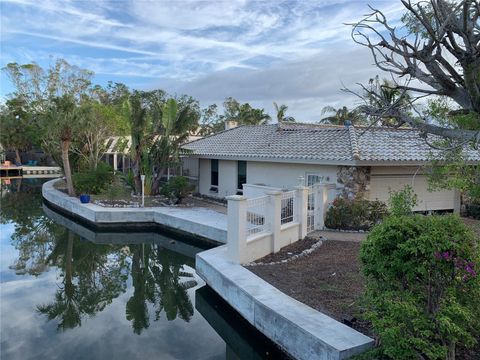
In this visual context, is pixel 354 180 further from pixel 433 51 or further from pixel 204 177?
pixel 204 177

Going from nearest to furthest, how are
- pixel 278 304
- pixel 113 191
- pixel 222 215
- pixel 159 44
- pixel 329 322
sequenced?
pixel 329 322, pixel 278 304, pixel 222 215, pixel 113 191, pixel 159 44

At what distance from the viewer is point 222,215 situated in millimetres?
16938

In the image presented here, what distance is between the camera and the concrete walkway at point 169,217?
1448 cm

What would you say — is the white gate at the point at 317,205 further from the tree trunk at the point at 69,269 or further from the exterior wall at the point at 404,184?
the tree trunk at the point at 69,269

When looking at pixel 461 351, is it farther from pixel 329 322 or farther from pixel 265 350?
pixel 265 350

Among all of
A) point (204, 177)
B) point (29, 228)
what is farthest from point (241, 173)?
point (29, 228)

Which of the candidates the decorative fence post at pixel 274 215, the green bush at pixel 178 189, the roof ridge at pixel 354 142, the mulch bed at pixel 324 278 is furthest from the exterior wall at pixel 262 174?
the decorative fence post at pixel 274 215

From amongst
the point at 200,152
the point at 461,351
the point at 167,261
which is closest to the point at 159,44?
the point at 200,152

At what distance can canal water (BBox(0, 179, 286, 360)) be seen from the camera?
7379mm

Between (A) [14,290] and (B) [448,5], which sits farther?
(A) [14,290]

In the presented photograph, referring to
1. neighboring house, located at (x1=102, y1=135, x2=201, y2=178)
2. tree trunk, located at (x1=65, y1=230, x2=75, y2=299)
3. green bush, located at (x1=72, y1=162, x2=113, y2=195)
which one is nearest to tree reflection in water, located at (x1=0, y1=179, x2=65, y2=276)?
tree trunk, located at (x1=65, y1=230, x2=75, y2=299)

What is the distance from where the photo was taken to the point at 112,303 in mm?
9711

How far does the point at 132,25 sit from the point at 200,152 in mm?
7534

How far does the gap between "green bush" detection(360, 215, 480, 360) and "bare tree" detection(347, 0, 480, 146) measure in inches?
52.3
